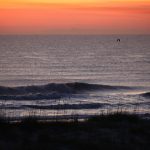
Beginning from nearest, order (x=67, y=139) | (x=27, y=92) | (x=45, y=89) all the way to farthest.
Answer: (x=67, y=139) < (x=27, y=92) < (x=45, y=89)

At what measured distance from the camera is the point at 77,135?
11195 millimetres

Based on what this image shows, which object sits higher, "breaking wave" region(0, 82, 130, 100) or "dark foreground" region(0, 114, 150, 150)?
"breaking wave" region(0, 82, 130, 100)

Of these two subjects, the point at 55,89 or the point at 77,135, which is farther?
the point at 55,89

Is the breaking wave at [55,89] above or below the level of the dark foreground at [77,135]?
above

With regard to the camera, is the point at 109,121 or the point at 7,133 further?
the point at 109,121

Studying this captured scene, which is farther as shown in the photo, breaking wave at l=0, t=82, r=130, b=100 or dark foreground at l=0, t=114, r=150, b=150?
breaking wave at l=0, t=82, r=130, b=100

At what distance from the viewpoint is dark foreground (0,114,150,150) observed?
1025 cm

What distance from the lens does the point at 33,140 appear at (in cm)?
1048

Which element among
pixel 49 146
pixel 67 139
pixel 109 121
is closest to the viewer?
pixel 49 146

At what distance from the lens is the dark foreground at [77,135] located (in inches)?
404

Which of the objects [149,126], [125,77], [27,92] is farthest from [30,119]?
[125,77]

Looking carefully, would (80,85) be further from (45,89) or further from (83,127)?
(83,127)

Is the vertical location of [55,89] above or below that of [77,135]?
above

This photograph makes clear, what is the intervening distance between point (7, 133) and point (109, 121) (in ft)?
11.3
